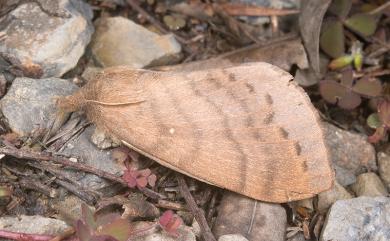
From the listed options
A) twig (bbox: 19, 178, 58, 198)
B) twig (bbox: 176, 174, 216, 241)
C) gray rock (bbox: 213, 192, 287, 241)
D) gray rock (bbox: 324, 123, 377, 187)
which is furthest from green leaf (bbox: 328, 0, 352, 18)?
twig (bbox: 19, 178, 58, 198)

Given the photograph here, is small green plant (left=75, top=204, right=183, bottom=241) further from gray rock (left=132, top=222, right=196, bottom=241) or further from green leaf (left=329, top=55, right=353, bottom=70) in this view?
green leaf (left=329, top=55, right=353, bottom=70)

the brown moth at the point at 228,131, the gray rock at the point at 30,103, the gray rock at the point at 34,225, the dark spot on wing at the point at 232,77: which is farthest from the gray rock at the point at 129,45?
the gray rock at the point at 34,225

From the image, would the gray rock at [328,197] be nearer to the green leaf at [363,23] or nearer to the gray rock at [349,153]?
the gray rock at [349,153]

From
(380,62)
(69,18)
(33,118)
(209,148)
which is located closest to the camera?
(209,148)

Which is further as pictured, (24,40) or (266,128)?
(24,40)

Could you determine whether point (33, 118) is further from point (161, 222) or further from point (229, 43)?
point (229, 43)

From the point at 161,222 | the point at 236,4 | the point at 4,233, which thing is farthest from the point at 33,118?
the point at 236,4
